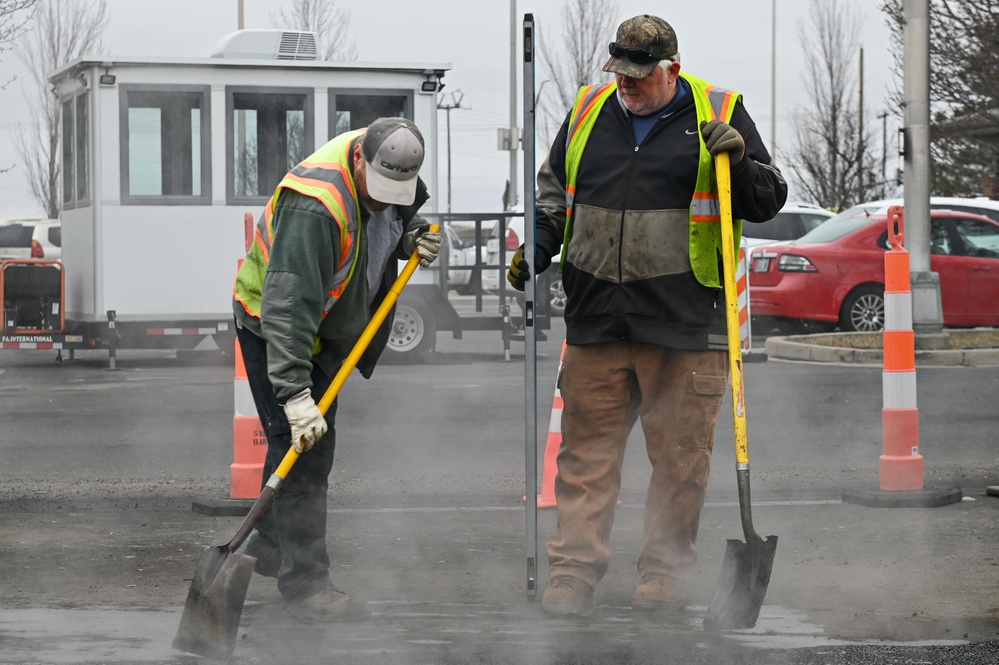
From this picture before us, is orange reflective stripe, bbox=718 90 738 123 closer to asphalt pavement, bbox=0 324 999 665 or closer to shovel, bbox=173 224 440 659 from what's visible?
asphalt pavement, bbox=0 324 999 665

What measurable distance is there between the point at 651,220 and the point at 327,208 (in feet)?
3.30

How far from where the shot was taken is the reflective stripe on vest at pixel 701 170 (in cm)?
462

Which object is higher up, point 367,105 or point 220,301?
point 367,105

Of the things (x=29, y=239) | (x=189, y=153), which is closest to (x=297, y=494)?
(x=189, y=153)

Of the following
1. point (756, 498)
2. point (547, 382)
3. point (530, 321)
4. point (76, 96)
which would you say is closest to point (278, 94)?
point (76, 96)

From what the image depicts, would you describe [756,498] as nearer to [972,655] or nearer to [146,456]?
[972,655]

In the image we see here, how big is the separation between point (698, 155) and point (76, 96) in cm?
1052

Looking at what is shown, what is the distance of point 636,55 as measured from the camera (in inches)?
176

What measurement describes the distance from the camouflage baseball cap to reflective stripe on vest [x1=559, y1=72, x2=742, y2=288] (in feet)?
0.73

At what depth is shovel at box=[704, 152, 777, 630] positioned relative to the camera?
4.25 metres

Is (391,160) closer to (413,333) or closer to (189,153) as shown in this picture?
(413,333)

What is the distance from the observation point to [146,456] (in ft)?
26.9

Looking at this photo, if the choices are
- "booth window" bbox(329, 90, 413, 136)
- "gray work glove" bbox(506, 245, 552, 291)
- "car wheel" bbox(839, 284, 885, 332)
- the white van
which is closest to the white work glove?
"gray work glove" bbox(506, 245, 552, 291)

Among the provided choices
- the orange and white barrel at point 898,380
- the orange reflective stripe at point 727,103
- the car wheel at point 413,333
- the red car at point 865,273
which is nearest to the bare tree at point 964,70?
the red car at point 865,273
